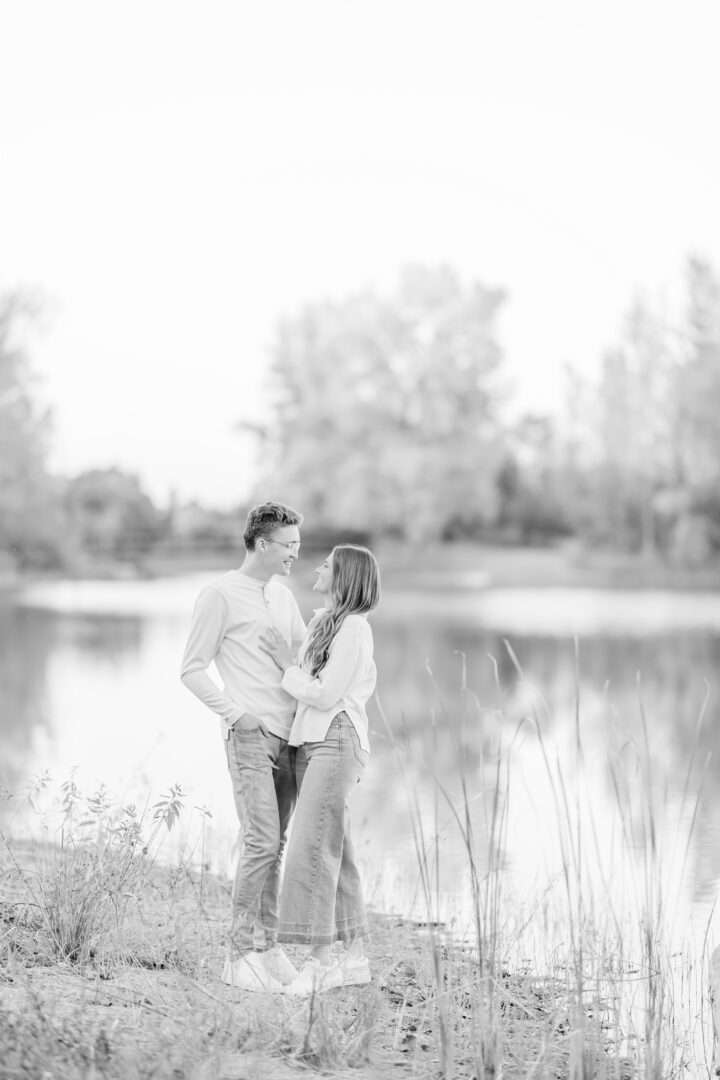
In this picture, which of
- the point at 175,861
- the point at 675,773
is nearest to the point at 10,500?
the point at 675,773

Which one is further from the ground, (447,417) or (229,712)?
(447,417)

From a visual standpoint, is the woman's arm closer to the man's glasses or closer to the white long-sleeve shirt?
the white long-sleeve shirt

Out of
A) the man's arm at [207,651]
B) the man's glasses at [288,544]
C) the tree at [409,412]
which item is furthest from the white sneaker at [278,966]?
the tree at [409,412]

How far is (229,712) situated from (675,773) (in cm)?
743

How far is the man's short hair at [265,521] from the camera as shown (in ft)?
14.1

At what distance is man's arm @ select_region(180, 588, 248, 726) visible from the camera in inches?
166

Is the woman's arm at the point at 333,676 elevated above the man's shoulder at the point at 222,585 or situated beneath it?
situated beneath

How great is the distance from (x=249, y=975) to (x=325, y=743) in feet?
2.52

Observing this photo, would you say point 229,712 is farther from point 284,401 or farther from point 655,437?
point 284,401

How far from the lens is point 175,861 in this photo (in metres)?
6.85

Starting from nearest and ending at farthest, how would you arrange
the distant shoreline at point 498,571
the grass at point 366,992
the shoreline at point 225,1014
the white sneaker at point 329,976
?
1. the shoreline at point 225,1014
2. the grass at point 366,992
3. the white sneaker at point 329,976
4. the distant shoreline at point 498,571

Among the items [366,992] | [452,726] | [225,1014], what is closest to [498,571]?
[452,726]

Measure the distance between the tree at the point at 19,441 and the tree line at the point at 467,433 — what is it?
535 cm

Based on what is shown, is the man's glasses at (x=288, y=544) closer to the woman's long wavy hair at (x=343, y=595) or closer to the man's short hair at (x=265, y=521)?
the man's short hair at (x=265, y=521)
